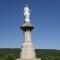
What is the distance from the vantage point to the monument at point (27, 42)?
948 inches

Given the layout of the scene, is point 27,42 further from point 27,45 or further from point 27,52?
point 27,52

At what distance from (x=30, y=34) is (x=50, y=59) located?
11.7 metres

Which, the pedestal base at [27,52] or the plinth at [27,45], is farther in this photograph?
the plinth at [27,45]

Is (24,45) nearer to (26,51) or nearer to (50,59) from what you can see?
(26,51)

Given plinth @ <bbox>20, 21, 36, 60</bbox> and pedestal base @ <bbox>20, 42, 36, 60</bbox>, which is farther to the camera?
plinth @ <bbox>20, 21, 36, 60</bbox>

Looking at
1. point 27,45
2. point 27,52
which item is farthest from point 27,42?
point 27,52

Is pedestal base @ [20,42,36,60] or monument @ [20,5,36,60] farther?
monument @ [20,5,36,60]

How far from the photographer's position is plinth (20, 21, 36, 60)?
24.0m

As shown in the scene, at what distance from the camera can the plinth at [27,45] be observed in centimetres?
2405

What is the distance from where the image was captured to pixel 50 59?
3550cm

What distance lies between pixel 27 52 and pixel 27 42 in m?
1.35

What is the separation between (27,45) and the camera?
24578 mm

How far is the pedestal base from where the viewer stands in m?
23.9

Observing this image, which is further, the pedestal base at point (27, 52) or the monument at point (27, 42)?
the monument at point (27, 42)
